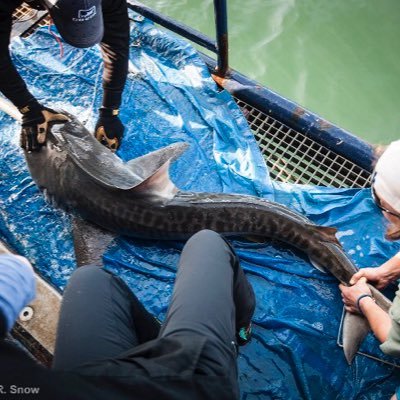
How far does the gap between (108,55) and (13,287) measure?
2213 mm

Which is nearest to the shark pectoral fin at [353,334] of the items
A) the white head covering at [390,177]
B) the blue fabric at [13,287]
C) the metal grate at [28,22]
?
the white head covering at [390,177]

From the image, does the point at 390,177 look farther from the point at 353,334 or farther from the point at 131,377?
the point at 131,377

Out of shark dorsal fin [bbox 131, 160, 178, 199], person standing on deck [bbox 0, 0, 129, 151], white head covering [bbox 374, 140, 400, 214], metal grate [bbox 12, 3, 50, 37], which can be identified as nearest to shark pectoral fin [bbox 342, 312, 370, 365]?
white head covering [bbox 374, 140, 400, 214]

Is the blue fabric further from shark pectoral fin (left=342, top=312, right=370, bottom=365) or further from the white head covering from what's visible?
shark pectoral fin (left=342, top=312, right=370, bottom=365)

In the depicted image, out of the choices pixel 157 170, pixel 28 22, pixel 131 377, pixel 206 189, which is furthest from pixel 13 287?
pixel 28 22

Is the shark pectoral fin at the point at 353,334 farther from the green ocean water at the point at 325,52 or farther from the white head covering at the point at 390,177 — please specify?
the green ocean water at the point at 325,52

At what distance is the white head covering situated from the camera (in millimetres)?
1816

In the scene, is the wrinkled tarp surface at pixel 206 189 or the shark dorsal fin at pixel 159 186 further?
the shark dorsal fin at pixel 159 186

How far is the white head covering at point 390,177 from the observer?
5.96ft

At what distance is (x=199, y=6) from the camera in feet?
18.8

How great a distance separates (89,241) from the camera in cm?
289

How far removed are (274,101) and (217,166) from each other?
0.86m

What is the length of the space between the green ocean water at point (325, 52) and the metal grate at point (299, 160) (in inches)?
47.4

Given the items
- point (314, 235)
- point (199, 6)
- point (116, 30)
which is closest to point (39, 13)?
point (116, 30)
